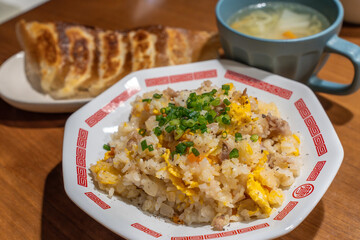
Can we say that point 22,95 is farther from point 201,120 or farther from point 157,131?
point 201,120

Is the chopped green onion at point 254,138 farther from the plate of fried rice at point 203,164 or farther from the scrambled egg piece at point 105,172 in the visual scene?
the scrambled egg piece at point 105,172

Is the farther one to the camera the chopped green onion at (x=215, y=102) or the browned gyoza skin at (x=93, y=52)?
the browned gyoza skin at (x=93, y=52)

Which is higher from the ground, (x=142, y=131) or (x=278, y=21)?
(x=278, y=21)

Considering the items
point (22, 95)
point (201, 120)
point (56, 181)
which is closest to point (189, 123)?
point (201, 120)

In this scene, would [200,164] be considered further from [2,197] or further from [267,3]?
[267,3]

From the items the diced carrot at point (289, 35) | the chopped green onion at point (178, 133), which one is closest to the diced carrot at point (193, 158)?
the chopped green onion at point (178, 133)

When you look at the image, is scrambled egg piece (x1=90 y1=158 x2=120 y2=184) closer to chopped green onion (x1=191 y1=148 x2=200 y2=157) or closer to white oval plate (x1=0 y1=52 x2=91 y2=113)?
chopped green onion (x1=191 y1=148 x2=200 y2=157)

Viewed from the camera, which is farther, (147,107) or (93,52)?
A: (93,52)
